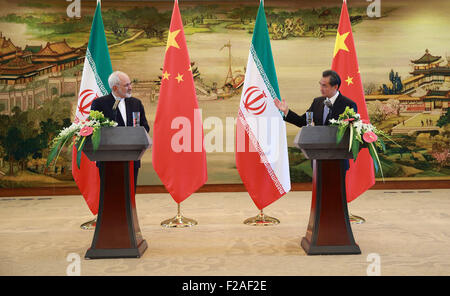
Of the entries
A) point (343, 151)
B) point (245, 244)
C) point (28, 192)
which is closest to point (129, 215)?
point (245, 244)

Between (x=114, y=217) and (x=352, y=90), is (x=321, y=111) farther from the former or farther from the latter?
(x=114, y=217)

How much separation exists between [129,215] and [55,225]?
1.98 metres

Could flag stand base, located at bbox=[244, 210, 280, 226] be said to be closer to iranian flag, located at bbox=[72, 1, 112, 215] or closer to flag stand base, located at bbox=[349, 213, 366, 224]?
flag stand base, located at bbox=[349, 213, 366, 224]

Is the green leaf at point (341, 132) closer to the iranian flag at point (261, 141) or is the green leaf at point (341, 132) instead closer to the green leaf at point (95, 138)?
the iranian flag at point (261, 141)

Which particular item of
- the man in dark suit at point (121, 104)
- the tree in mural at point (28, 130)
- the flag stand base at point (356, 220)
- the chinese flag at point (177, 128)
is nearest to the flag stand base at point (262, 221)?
the chinese flag at point (177, 128)

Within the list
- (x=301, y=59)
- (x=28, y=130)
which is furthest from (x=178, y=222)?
(x=301, y=59)

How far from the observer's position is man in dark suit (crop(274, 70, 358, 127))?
4.09m

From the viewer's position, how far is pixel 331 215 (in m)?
3.68

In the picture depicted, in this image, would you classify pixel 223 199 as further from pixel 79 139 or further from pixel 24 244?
pixel 79 139

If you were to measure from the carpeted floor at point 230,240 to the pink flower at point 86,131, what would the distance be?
1058mm

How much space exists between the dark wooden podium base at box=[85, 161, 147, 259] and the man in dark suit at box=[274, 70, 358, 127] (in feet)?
5.44

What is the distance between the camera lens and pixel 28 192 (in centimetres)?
775

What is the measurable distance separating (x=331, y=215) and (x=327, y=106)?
1.03m

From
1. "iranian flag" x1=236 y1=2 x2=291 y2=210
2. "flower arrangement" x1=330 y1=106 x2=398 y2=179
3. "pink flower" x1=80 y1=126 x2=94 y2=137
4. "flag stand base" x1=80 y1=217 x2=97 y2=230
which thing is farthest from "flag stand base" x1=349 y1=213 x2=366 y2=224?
"pink flower" x1=80 y1=126 x2=94 y2=137
